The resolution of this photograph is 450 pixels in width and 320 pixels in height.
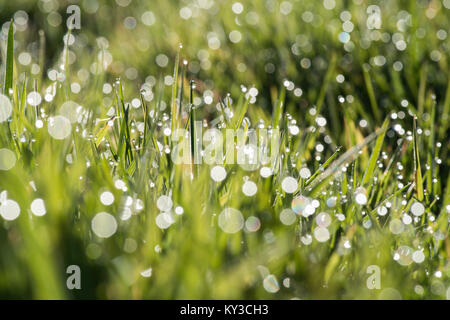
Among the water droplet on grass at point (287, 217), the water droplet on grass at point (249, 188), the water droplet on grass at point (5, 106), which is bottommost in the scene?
the water droplet on grass at point (287, 217)

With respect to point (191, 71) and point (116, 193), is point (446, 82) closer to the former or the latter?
point (191, 71)

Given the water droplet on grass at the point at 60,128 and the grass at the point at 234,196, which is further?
the water droplet on grass at the point at 60,128

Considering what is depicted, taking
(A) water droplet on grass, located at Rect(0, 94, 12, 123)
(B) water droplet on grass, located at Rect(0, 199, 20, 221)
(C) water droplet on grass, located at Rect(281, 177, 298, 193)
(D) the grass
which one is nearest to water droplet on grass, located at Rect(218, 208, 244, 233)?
(D) the grass

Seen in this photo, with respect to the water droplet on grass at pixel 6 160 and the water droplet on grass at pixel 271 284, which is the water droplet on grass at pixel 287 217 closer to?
the water droplet on grass at pixel 271 284

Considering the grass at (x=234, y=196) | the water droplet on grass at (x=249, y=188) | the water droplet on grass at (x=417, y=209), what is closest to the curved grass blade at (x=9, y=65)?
the grass at (x=234, y=196)

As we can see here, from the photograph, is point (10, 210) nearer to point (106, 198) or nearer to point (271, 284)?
point (106, 198)

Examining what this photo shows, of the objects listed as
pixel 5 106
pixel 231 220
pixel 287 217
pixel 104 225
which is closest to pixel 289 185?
pixel 287 217

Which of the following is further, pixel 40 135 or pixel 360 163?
pixel 360 163

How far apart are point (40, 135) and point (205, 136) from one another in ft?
1.18

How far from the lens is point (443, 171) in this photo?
1.06 metres

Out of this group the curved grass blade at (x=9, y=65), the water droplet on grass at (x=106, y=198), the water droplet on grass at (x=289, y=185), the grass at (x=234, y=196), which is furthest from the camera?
the curved grass blade at (x=9, y=65)

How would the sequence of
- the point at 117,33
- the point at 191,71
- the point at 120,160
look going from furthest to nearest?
the point at 117,33 < the point at 191,71 < the point at 120,160
